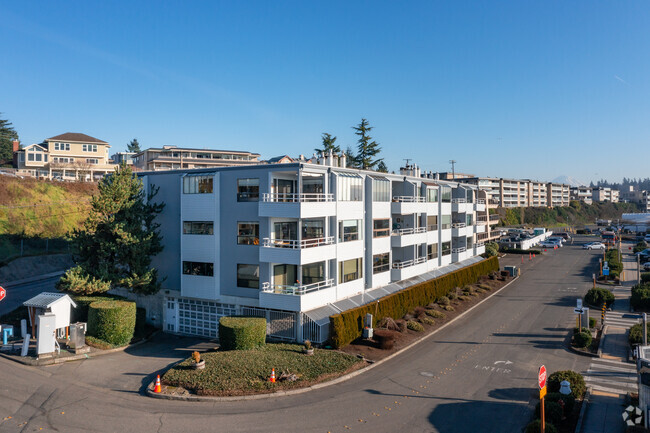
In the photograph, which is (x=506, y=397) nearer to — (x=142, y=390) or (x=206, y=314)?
(x=142, y=390)

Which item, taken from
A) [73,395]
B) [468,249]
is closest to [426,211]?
[468,249]

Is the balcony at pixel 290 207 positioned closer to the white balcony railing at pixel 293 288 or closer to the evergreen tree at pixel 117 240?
the white balcony railing at pixel 293 288

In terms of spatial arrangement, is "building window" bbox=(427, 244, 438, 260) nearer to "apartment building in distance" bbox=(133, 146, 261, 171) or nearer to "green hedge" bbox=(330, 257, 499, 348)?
"green hedge" bbox=(330, 257, 499, 348)

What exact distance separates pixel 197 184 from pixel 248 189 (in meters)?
4.53

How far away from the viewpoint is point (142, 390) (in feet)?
70.7

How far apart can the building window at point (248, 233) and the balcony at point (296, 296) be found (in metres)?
3.40

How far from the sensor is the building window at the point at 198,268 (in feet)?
105

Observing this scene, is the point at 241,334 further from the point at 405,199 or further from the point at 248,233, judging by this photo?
the point at 405,199

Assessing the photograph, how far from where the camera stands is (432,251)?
46.9 metres

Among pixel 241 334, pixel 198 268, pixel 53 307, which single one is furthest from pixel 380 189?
pixel 53 307

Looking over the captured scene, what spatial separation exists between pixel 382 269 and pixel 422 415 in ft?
64.4

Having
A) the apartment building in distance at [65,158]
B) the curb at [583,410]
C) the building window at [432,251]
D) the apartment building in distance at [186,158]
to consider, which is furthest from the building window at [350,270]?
the apartment building in distance at [65,158]

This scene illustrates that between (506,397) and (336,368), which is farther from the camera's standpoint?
(336,368)

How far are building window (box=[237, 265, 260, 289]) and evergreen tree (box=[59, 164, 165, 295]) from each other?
689 cm
